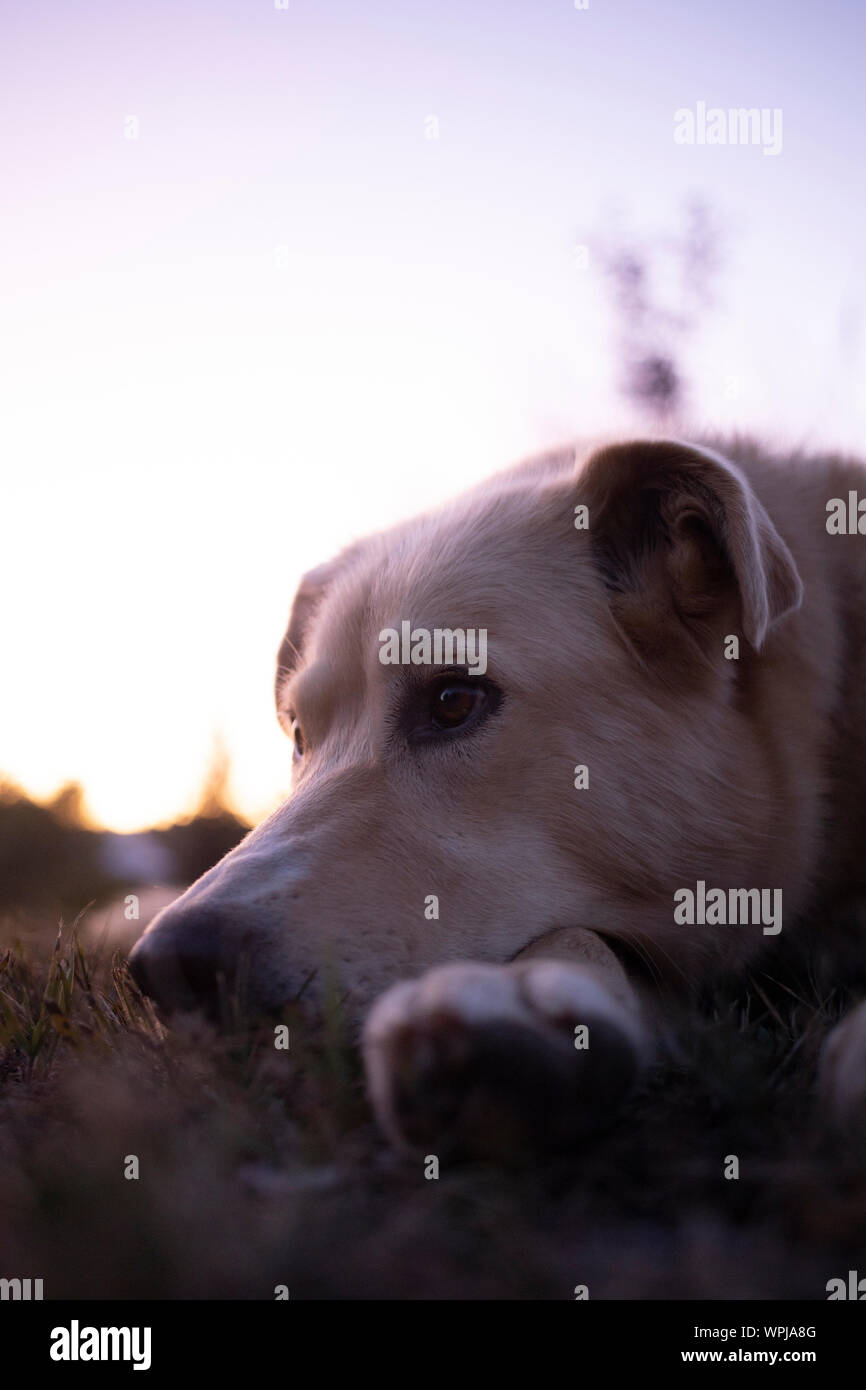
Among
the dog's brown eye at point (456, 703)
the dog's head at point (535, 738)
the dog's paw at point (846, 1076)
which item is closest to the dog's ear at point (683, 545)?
the dog's head at point (535, 738)

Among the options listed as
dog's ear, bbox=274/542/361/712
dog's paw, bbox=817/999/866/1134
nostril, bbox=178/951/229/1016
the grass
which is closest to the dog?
nostril, bbox=178/951/229/1016

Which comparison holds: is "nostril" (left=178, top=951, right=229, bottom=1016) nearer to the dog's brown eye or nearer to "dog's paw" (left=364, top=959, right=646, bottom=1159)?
"dog's paw" (left=364, top=959, right=646, bottom=1159)

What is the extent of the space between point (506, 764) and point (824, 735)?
32.4 inches

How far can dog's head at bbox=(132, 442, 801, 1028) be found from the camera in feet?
6.70

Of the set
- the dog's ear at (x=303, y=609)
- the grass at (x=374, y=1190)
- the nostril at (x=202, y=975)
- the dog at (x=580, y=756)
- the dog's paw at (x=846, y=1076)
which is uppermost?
the dog's ear at (x=303, y=609)

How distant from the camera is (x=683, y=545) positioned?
2326mm

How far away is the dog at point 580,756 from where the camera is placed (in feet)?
6.50

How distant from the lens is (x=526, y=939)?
2.11 m

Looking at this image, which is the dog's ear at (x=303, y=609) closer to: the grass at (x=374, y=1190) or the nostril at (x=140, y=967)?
the nostril at (x=140, y=967)

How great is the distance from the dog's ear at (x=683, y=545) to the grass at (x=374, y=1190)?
0.95m

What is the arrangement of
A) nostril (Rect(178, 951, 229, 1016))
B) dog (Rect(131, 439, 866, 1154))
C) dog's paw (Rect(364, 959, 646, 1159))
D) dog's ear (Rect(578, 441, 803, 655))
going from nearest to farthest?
dog's paw (Rect(364, 959, 646, 1159)), nostril (Rect(178, 951, 229, 1016)), dog (Rect(131, 439, 866, 1154)), dog's ear (Rect(578, 441, 803, 655))

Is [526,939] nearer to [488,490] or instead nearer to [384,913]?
[384,913]

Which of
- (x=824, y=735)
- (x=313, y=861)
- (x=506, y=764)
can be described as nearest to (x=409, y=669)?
(x=506, y=764)
